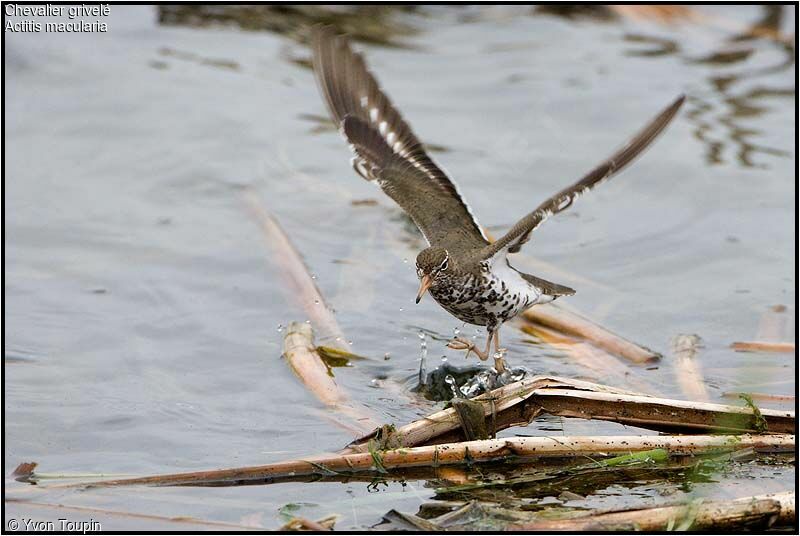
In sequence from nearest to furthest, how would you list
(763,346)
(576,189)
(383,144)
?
(576,189)
(763,346)
(383,144)

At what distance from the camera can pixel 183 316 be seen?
8.74 meters

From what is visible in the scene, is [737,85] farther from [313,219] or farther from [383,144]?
[383,144]

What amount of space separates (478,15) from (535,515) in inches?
450

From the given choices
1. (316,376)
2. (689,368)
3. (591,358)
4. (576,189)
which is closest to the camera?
(576,189)

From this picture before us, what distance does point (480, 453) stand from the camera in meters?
6.02

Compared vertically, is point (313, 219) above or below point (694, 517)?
above

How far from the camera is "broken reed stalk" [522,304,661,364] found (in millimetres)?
7992

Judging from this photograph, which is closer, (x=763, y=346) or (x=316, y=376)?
(x=316, y=376)

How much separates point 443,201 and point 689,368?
207 centimetres

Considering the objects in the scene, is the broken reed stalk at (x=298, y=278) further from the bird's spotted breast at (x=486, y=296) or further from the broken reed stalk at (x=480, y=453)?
the broken reed stalk at (x=480, y=453)

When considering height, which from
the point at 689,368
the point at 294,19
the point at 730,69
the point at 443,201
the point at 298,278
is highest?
the point at 294,19

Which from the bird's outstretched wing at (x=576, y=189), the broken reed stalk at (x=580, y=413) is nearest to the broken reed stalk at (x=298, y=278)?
the bird's outstretched wing at (x=576, y=189)

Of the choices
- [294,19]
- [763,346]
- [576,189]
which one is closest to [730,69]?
[294,19]

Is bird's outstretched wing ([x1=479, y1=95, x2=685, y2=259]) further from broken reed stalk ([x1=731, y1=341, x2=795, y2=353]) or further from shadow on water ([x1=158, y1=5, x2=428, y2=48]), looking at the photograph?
shadow on water ([x1=158, y1=5, x2=428, y2=48])
